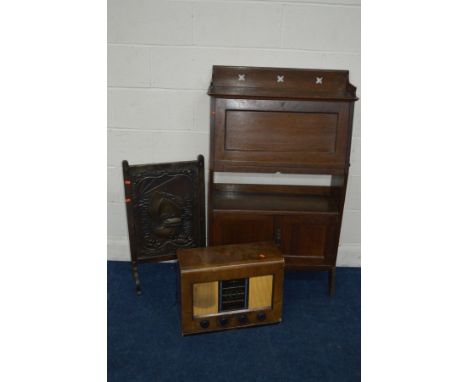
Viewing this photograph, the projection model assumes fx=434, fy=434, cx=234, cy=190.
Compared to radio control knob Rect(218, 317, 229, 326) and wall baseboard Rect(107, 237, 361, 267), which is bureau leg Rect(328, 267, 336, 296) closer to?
wall baseboard Rect(107, 237, 361, 267)

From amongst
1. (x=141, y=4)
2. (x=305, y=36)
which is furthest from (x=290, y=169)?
(x=141, y=4)

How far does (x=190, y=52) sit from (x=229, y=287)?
134 centimetres

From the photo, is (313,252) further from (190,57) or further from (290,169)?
(190,57)

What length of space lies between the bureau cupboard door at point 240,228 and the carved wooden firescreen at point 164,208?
0.78 ft

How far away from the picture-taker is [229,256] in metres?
2.30

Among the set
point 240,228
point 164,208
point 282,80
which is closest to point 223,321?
point 240,228

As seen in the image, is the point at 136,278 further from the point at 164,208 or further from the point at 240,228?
the point at 240,228

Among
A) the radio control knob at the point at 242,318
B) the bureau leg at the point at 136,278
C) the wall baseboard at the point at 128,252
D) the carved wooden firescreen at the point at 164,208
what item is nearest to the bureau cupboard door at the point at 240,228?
the carved wooden firescreen at the point at 164,208

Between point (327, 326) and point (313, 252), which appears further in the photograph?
point (313, 252)

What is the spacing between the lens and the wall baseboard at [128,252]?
2.90m

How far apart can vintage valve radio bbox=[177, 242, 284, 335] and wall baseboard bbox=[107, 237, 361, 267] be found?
710mm

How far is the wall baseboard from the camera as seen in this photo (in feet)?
9.52

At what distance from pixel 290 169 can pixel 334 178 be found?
0.44 metres

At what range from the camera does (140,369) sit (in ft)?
6.76
